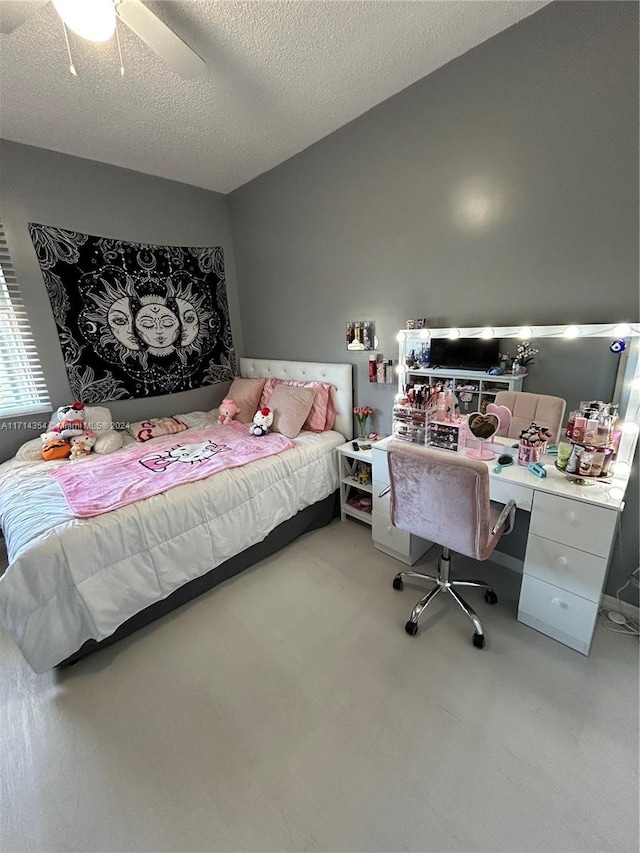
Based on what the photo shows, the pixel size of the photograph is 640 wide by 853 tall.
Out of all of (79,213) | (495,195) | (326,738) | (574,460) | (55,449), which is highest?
(79,213)

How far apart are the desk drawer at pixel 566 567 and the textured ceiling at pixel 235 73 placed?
7.76 ft

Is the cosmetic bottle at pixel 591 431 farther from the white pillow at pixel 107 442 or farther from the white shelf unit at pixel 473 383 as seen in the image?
the white pillow at pixel 107 442

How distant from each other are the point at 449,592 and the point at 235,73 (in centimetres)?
292

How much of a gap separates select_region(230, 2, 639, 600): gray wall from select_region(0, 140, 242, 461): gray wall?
1.01 m

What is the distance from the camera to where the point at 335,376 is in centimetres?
279

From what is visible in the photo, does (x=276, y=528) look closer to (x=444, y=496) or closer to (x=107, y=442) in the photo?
(x=444, y=496)

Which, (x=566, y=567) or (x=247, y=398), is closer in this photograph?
(x=566, y=567)

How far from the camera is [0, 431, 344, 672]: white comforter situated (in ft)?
4.74

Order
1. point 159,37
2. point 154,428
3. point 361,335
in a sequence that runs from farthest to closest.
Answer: point 154,428 → point 361,335 → point 159,37

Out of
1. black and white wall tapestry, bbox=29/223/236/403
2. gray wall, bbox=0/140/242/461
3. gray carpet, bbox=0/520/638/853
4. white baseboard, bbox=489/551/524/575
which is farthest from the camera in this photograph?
black and white wall tapestry, bbox=29/223/236/403

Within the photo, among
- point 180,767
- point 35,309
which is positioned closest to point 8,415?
point 35,309

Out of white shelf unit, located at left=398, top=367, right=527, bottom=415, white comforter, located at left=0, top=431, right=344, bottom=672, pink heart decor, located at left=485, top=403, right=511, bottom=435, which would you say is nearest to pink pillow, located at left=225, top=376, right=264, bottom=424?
white comforter, located at left=0, top=431, right=344, bottom=672

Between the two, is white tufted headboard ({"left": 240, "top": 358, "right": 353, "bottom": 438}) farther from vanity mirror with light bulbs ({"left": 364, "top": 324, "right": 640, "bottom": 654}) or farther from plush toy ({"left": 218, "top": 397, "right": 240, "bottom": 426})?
vanity mirror with light bulbs ({"left": 364, "top": 324, "right": 640, "bottom": 654})

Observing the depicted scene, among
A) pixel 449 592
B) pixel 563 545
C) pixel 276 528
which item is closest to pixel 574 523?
pixel 563 545
